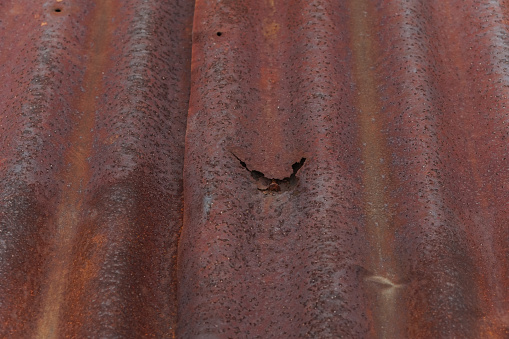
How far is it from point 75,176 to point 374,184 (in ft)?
11.3

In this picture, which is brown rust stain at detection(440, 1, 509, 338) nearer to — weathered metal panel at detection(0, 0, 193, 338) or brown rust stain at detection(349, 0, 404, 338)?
brown rust stain at detection(349, 0, 404, 338)

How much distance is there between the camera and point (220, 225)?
592 cm

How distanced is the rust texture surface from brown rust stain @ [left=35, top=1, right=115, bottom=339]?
23 mm

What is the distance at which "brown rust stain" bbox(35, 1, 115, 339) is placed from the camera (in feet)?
19.2

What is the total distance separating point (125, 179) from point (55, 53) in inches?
82.5

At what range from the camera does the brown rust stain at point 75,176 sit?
19.2ft

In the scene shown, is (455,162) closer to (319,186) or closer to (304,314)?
(319,186)

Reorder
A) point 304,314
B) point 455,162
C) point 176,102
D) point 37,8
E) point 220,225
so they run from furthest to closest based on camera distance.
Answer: point 37,8 < point 176,102 < point 455,162 < point 220,225 < point 304,314

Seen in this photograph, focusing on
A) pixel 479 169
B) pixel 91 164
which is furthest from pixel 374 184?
pixel 91 164

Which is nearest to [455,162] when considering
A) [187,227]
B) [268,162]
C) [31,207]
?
[268,162]

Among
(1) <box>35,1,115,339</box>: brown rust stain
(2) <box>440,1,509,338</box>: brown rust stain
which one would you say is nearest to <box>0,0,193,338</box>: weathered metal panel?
(1) <box>35,1,115,339</box>: brown rust stain

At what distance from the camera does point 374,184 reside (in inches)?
251

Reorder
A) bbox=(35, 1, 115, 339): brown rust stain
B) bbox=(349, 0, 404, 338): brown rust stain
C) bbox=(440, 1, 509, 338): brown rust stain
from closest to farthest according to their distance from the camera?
bbox=(440, 1, 509, 338): brown rust stain < bbox=(349, 0, 404, 338): brown rust stain < bbox=(35, 1, 115, 339): brown rust stain

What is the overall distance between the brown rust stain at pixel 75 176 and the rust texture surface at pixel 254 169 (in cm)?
2
